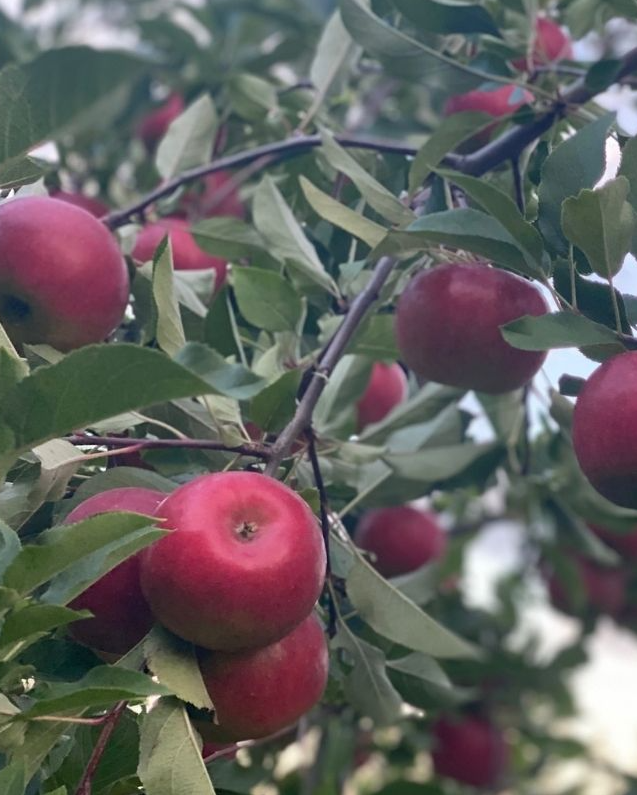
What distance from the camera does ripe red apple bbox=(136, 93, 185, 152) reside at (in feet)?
6.86

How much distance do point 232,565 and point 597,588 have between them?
1.99 meters

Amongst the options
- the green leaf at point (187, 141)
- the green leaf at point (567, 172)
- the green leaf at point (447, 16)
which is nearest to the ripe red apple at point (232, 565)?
the green leaf at point (567, 172)

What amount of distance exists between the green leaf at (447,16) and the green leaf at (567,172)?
1.04 feet

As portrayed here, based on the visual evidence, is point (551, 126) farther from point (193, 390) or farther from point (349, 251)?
point (193, 390)

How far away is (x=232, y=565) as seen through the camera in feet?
2.41

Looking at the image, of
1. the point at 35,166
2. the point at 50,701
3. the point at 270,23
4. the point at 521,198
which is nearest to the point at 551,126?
the point at 521,198

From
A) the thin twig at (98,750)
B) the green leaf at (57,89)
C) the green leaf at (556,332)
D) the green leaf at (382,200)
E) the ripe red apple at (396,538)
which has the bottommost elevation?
the ripe red apple at (396,538)

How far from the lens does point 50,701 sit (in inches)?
25.8

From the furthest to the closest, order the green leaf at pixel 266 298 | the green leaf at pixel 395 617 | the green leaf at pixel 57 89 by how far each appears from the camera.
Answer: the green leaf at pixel 266 298 < the green leaf at pixel 395 617 < the green leaf at pixel 57 89

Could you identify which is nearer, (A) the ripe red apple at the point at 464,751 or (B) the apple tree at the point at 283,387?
(B) the apple tree at the point at 283,387

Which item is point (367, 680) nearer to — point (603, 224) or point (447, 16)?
point (603, 224)

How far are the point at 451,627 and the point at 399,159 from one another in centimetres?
131

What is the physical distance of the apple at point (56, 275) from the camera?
0.97m

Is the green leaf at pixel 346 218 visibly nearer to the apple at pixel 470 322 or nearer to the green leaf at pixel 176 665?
the apple at pixel 470 322
